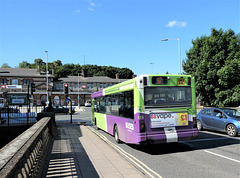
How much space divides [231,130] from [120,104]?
6.23 m

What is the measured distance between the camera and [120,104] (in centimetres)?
908

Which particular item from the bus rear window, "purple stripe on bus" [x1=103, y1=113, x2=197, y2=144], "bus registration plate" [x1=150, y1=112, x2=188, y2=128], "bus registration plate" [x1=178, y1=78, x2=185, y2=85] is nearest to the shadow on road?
"purple stripe on bus" [x1=103, y1=113, x2=197, y2=144]

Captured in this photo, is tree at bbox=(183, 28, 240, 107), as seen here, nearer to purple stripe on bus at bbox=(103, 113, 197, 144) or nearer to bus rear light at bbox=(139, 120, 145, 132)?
purple stripe on bus at bbox=(103, 113, 197, 144)

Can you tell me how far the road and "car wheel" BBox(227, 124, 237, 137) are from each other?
33.5 inches

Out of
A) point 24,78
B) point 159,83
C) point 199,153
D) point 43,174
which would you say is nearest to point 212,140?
point 199,153

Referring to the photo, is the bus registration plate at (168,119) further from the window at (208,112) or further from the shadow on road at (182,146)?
the window at (208,112)

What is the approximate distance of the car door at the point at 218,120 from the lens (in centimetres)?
1111

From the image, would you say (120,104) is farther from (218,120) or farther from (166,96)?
(218,120)

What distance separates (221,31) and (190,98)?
1709cm

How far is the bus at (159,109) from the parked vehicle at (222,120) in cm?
401

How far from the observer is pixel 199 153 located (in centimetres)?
752

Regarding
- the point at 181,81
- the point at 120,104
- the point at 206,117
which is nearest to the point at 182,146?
the point at 181,81

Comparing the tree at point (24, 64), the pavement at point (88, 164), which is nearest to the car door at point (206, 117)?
the pavement at point (88, 164)

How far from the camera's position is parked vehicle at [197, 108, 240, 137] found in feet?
34.7
